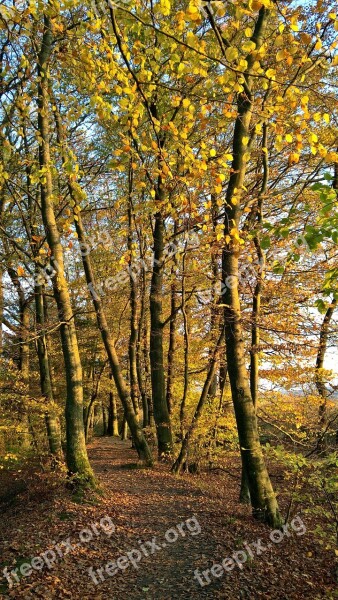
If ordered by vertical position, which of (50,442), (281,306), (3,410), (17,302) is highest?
(17,302)

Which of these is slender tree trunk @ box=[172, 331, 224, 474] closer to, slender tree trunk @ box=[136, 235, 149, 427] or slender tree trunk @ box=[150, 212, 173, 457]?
slender tree trunk @ box=[150, 212, 173, 457]

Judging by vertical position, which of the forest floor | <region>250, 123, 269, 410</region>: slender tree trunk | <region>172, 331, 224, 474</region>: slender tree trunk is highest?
<region>250, 123, 269, 410</region>: slender tree trunk

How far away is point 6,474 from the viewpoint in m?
11.5

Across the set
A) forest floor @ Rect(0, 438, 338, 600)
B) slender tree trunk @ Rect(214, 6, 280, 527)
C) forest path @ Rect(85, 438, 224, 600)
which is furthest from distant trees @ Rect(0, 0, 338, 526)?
forest path @ Rect(85, 438, 224, 600)

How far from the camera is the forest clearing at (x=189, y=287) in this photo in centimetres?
372

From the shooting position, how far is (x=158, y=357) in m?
12.1

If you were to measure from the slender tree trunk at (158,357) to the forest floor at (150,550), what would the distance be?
11.0ft

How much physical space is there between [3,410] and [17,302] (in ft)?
27.3

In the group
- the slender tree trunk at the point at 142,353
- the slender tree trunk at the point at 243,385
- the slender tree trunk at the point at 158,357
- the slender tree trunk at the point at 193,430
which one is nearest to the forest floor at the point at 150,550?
the slender tree trunk at the point at 243,385

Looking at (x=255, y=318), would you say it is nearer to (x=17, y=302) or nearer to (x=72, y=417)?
(x=72, y=417)

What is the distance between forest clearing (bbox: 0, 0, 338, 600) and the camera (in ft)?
12.2

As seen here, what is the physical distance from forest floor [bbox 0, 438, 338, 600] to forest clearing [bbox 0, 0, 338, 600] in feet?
0.12

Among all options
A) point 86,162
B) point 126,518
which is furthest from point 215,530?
point 86,162

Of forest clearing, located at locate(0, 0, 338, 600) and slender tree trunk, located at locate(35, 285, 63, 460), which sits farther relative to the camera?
slender tree trunk, located at locate(35, 285, 63, 460)
